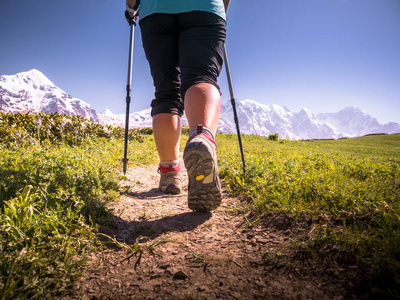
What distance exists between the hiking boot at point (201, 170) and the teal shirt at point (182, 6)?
3.78 ft

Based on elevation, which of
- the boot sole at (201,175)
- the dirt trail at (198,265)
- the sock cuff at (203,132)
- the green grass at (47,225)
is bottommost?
the dirt trail at (198,265)

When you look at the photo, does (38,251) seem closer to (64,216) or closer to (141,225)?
(64,216)

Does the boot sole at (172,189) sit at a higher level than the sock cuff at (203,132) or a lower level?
lower

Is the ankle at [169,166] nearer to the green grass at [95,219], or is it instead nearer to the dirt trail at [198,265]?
the green grass at [95,219]

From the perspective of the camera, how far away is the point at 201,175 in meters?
1.53

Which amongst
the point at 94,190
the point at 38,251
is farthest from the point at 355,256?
the point at 94,190

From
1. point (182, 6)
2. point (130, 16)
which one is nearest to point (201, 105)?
point (182, 6)

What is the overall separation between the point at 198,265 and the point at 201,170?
0.63m

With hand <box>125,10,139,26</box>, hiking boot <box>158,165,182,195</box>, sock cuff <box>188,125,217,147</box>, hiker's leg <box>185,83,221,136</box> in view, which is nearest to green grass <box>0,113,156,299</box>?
hiking boot <box>158,165,182,195</box>

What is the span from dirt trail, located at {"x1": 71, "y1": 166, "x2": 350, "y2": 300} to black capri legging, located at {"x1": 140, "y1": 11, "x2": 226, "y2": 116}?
120 centimetres

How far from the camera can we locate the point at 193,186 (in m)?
1.58

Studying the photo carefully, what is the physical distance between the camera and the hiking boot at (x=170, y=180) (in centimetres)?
248

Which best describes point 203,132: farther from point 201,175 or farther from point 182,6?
point 182,6

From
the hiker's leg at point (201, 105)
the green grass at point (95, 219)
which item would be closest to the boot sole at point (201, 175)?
the hiker's leg at point (201, 105)
